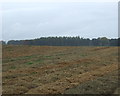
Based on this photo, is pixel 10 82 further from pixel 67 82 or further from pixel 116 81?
pixel 116 81

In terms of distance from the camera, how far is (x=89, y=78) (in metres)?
14.9

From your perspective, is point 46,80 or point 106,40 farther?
point 106,40

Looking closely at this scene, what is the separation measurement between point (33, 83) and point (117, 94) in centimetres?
431

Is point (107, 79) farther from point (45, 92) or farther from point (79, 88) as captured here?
point (45, 92)

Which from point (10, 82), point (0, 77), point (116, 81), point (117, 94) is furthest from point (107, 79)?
point (0, 77)

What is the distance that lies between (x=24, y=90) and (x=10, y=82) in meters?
2.33

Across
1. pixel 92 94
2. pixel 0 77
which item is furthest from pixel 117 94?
pixel 0 77

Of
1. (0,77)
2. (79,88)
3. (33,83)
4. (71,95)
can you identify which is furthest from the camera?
(0,77)

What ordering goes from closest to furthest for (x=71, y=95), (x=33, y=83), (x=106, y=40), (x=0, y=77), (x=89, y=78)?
(x=71, y=95) → (x=33, y=83) → (x=89, y=78) → (x=0, y=77) → (x=106, y=40)

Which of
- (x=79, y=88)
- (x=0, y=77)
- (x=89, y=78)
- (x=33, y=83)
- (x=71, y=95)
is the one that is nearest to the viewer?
(x=71, y=95)

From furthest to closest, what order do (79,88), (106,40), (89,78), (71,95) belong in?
(106,40) < (89,78) < (79,88) < (71,95)

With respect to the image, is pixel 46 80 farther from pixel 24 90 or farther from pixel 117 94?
pixel 117 94

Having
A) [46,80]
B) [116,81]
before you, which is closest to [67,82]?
[46,80]

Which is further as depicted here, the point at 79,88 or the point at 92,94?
the point at 79,88
